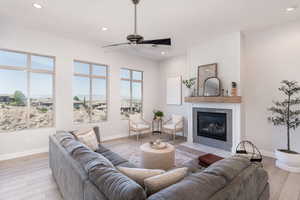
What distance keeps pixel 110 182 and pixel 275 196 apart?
2.52 metres

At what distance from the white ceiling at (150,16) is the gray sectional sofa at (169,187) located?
2.66 meters

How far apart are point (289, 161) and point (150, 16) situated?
4032 millimetres

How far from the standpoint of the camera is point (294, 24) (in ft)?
11.3

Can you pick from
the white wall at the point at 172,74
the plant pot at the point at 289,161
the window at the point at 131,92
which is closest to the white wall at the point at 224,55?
the white wall at the point at 172,74

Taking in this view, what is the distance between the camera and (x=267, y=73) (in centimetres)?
376

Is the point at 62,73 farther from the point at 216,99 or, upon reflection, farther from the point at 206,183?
the point at 206,183

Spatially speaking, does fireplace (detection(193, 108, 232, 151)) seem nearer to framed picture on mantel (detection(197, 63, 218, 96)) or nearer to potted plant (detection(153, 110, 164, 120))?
framed picture on mantel (detection(197, 63, 218, 96))

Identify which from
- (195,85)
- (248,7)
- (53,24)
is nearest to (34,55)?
(53,24)

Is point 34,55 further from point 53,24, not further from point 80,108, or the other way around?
point 80,108

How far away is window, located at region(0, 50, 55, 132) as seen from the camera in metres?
3.62

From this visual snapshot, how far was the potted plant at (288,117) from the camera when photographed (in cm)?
295

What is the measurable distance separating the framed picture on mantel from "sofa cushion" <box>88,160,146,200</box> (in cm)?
401

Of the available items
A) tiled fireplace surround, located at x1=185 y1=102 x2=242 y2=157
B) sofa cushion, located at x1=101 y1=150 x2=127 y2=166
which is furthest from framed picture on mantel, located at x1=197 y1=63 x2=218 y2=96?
sofa cushion, located at x1=101 y1=150 x2=127 y2=166

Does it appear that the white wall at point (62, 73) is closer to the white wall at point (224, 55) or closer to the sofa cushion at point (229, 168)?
the white wall at point (224, 55)
